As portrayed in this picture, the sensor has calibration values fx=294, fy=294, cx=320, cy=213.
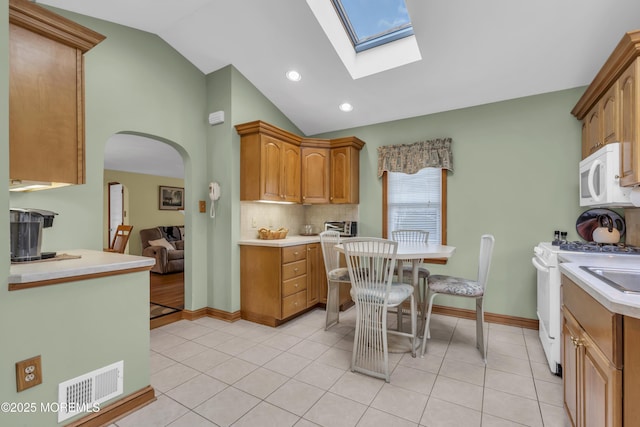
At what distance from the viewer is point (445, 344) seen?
2771 millimetres

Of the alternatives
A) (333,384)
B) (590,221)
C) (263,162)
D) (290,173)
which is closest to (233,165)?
(263,162)

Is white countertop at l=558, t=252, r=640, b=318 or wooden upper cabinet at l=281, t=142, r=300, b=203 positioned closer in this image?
white countertop at l=558, t=252, r=640, b=318

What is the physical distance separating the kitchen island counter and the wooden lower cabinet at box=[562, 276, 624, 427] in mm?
2267

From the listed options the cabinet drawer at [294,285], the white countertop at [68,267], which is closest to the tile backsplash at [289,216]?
the cabinet drawer at [294,285]

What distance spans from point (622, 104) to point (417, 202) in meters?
2.07

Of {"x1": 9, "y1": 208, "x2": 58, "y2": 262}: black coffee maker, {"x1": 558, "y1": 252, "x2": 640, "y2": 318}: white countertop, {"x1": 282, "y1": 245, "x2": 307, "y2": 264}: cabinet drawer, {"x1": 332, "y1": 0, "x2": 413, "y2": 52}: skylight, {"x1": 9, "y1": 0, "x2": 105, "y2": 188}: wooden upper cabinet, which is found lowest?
{"x1": 282, "y1": 245, "x2": 307, "y2": 264}: cabinet drawer

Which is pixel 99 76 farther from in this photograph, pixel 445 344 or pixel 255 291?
pixel 445 344

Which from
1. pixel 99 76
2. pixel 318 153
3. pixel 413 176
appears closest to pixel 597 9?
pixel 413 176

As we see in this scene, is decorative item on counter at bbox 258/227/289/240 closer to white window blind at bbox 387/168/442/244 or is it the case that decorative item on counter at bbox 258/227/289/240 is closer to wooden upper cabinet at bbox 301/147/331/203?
Result: wooden upper cabinet at bbox 301/147/331/203

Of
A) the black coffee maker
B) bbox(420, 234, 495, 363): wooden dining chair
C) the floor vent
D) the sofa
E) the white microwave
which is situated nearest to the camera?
the floor vent

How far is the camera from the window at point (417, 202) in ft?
12.0

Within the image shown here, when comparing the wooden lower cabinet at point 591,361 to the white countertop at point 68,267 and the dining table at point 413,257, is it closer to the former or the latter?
the dining table at point 413,257

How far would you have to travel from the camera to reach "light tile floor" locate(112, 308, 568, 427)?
5.78ft

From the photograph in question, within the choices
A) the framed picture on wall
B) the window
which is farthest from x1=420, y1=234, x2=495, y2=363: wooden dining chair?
the framed picture on wall
